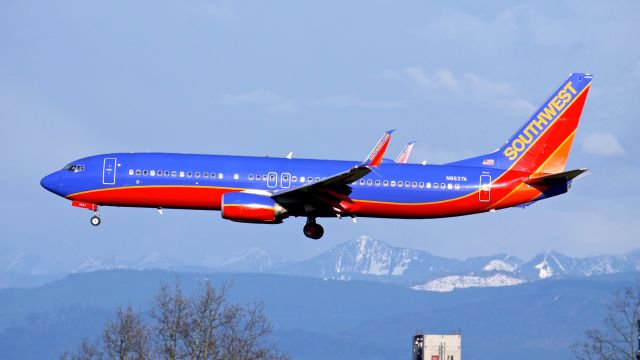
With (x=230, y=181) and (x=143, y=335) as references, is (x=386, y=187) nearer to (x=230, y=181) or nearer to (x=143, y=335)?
(x=230, y=181)

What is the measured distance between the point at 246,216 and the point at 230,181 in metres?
2.82

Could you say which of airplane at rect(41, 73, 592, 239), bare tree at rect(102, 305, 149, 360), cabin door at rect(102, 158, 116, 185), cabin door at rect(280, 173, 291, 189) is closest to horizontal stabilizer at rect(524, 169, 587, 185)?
airplane at rect(41, 73, 592, 239)

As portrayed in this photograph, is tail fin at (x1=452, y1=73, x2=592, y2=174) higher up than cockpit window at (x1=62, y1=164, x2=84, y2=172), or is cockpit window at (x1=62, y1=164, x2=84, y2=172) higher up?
Result: tail fin at (x1=452, y1=73, x2=592, y2=174)

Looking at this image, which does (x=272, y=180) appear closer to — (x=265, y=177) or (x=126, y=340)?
(x=265, y=177)

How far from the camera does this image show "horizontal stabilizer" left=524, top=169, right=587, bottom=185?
8031 centimetres

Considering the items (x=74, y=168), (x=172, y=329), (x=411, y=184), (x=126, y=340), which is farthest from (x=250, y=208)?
(x=74, y=168)

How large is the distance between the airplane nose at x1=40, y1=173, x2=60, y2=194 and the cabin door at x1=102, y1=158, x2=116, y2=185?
134 inches

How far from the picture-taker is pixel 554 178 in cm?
8181

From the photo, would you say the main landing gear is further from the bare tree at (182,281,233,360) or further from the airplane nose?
the airplane nose

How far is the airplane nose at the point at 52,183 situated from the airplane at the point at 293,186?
0.06m

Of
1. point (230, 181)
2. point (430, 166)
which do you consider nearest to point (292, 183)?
point (230, 181)

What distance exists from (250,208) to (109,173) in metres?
9.10

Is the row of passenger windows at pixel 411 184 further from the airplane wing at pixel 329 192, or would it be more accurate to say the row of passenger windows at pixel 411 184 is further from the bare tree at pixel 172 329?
the bare tree at pixel 172 329

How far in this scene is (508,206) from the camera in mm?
83688
